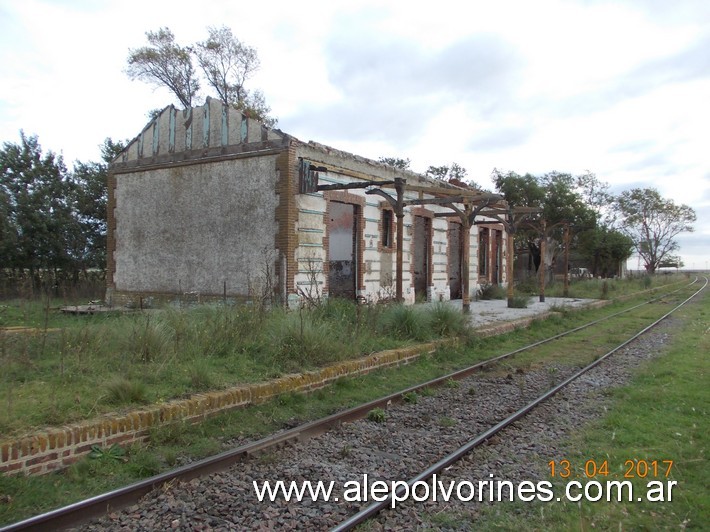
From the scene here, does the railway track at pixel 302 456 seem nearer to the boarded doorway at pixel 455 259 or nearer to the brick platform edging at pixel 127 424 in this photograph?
the brick platform edging at pixel 127 424

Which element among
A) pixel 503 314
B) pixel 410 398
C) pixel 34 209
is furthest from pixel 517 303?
pixel 34 209

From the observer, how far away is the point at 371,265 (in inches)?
619

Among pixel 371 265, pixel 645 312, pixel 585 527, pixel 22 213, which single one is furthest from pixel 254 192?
pixel 645 312

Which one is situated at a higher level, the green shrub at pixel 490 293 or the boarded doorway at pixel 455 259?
the boarded doorway at pixel 455 259

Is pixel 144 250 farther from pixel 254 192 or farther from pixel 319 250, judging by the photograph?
pixel 319 250

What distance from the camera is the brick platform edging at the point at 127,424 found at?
4025mm

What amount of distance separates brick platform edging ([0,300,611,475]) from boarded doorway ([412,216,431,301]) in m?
11.7

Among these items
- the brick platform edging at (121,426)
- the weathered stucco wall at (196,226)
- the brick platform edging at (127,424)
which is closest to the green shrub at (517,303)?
the weathered stucco wall at (196,226)

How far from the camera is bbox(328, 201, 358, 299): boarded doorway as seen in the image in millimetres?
15103

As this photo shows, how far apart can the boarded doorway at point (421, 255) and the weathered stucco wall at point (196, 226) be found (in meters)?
7.48

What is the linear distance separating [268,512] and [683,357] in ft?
29.9

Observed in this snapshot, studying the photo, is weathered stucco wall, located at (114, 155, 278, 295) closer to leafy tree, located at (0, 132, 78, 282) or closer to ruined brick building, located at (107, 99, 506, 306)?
ruined brick building, located at (107, 99, 506, 306)

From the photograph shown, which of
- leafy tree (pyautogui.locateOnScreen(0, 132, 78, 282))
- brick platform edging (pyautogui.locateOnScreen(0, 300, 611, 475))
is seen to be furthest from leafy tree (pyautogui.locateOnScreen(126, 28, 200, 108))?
brick platform edging (pyautogui.locateOnScreen(0, 300, 611, 475))

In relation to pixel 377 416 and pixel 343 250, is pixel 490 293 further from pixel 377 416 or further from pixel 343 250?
pixel 377 416
